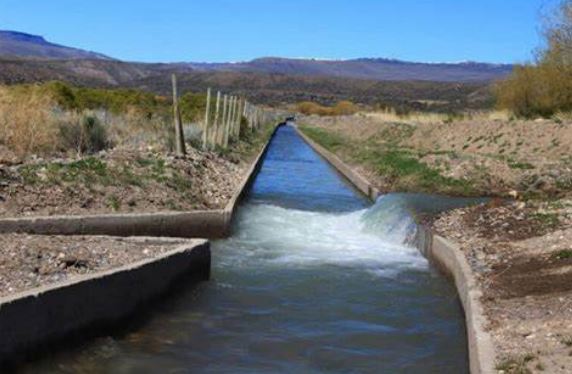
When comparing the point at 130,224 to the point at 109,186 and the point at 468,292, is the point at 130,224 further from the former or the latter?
the point at 468,292

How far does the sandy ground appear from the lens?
320 inches

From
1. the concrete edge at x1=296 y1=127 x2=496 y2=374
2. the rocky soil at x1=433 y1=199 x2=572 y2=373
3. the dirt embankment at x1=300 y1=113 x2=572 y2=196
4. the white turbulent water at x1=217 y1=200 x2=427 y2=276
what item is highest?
the dirt embankment at x1=300 y1=113 x2=572 y2=196

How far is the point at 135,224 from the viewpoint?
1344 cm

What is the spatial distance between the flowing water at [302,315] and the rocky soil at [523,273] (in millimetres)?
596

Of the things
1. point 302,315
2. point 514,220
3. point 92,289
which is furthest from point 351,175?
point 92,289

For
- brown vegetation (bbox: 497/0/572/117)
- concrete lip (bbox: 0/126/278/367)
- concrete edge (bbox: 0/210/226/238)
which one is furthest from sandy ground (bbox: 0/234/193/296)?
brown vegetation (bbox: 497/0/572/117)

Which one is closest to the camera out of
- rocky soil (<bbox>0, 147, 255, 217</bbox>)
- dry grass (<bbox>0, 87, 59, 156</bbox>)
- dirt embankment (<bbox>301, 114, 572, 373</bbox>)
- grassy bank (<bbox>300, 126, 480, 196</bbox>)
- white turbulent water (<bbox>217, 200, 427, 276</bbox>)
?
dirt embankment (<bbox>301, 114, 572, 373</bbox>)

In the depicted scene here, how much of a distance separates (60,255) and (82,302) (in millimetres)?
1208

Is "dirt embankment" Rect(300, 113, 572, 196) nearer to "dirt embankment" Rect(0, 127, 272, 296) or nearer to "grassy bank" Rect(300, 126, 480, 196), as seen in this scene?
"grassy bank" Rect(300, 126, 480, 196)

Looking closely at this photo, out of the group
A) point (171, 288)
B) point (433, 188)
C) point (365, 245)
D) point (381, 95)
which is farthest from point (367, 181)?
point (381, 95)

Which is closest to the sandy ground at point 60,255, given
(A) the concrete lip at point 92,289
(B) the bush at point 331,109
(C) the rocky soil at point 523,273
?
(A) the concrete lip at point 92,289

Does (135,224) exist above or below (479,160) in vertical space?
below

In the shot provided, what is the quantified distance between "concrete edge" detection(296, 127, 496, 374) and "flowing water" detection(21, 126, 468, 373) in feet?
0.74

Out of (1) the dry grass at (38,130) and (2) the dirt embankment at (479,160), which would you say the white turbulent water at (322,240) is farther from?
(1) the dry grass at (38,130)
